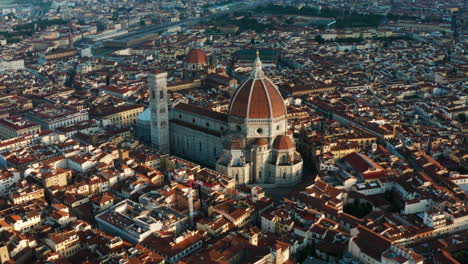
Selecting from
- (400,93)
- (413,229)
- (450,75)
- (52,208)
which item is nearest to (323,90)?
(400,93)

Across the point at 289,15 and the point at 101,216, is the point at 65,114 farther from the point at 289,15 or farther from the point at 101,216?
the point at 289,15

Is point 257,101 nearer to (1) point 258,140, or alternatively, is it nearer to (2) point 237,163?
(1) point 258,140

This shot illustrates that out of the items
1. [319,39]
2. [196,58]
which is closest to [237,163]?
[196,58]

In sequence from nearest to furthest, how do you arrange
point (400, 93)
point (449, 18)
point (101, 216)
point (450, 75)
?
point (101, 216)
point (400, 93)
point (450, 75)
point (449, 18)

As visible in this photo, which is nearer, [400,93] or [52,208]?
[52,208]

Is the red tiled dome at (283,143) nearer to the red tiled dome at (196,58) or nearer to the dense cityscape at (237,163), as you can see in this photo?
the dense cityscape at (237,163)
